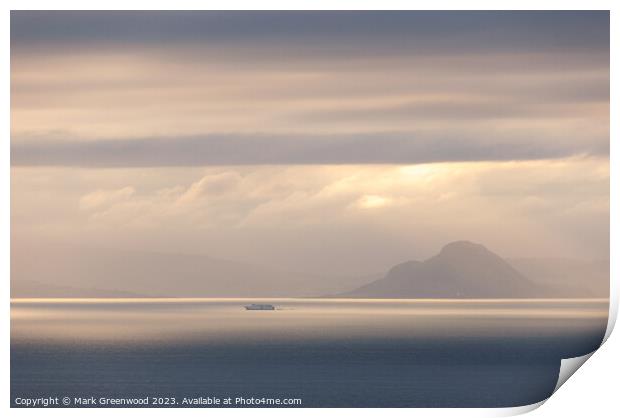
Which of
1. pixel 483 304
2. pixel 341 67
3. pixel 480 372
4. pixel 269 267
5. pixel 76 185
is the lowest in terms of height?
pixel 480 372

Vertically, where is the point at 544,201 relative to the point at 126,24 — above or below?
below

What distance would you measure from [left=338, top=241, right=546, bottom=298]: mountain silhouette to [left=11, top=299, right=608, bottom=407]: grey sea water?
0.24 ft

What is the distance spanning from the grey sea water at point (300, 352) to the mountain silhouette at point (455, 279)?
2.9 inches

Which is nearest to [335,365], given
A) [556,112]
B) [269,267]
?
[269,267]

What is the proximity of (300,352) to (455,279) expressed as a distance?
1.08 meters

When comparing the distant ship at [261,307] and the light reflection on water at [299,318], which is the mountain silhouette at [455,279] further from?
the distant ship at [261,307]

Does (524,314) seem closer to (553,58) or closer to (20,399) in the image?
(553,58)

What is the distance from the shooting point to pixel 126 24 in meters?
6.80

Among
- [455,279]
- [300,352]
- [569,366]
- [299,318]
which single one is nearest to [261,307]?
[299,318]

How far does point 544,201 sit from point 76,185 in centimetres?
297

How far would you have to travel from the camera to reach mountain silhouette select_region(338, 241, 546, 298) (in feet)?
22.4

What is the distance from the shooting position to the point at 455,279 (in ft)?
22.5
